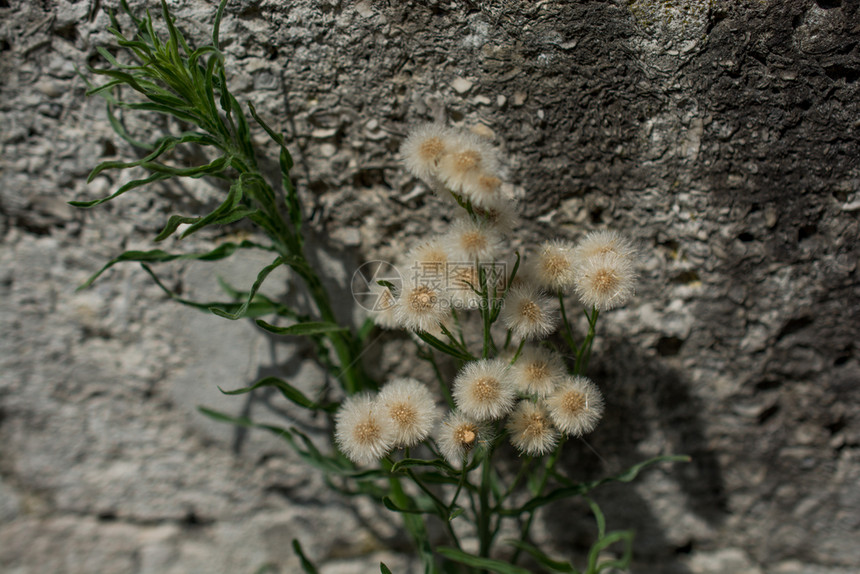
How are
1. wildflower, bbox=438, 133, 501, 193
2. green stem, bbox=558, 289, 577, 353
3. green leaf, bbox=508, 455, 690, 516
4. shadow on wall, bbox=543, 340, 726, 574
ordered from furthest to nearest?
shadow on wall, bbox=543, 340, 726, 574 → green leaf, bbox=508, 455, 690, 516 → green stem, bbox=558, 289, 577, 353 → wildflower, bbox=438, 133, 501, 193

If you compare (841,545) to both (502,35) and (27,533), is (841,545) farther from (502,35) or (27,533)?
(27,533)

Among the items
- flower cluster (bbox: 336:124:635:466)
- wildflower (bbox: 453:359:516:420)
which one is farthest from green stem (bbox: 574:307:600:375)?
wildflower (bbox: 453:359:516:420)

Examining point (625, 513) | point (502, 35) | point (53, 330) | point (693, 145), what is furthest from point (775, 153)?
point (53, 330)

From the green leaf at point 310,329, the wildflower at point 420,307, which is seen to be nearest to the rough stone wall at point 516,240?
the green leaf at point 310,329

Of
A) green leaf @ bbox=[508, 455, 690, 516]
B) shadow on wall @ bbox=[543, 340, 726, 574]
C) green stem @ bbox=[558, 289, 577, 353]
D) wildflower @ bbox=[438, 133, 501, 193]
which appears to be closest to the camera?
wildflower @ bbox=[438, 133, 501, 193]

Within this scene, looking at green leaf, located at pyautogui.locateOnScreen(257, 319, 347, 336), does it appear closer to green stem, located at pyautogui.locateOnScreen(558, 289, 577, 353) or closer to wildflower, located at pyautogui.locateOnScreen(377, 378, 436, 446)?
wildflower, located at pyautogui.locateOnScreen(377, 378, 436, 446)

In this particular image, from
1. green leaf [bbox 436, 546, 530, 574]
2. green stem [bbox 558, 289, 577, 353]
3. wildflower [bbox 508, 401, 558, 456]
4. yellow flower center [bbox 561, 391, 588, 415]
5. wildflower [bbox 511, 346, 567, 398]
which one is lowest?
green leaf [bbox 436, 546, 530, 574]

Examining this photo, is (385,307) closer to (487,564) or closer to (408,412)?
(408,412)
